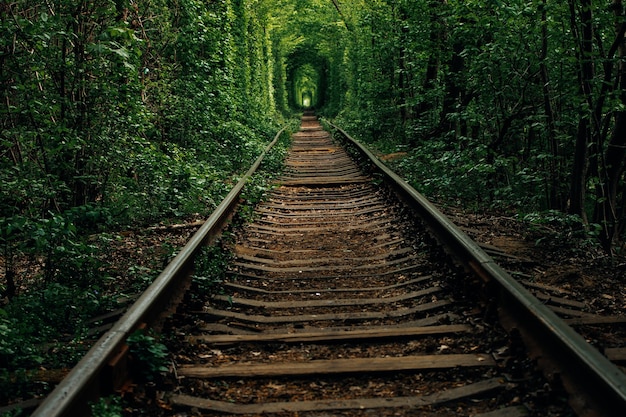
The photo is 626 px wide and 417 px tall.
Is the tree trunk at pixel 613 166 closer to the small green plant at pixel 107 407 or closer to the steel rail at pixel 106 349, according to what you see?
the steel rail at pixel 106 349

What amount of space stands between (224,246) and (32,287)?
63.9 inches

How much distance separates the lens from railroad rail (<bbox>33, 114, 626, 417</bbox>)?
2.51 metres

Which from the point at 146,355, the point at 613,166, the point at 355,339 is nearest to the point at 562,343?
the point at 355,339

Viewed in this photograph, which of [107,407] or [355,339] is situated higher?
[107,407]

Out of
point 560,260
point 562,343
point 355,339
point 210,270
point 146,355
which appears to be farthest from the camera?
point 560,260

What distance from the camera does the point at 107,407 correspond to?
2342mm

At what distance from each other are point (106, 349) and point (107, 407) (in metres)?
0.28

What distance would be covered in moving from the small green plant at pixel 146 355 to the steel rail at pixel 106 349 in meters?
0.05

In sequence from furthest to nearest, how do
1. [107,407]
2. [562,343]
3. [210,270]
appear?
[210,270], [562,343], [107,407]

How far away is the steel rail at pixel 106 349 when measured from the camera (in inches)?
82.4

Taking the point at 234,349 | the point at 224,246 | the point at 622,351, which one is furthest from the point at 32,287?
the point at 622,351

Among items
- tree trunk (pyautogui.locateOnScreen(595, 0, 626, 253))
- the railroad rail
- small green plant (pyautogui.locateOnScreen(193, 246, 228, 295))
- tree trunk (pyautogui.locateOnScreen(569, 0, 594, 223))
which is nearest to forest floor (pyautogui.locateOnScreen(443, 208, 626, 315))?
tree trunk (pyautogui.locateOnScreen(595, 0, 626, 253))

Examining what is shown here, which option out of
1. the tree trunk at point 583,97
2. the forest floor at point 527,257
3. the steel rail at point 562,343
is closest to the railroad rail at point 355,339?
the steel rail at point 562,343

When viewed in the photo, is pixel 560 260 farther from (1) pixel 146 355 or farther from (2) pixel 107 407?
(2) pixel 107 407
